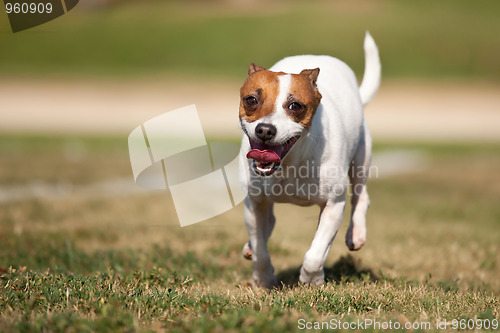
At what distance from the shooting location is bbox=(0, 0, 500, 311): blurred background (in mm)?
8094

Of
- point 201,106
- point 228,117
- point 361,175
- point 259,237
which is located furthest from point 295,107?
point 201,106

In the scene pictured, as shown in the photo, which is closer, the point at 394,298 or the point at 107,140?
the point at 394,298

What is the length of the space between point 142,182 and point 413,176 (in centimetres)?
624

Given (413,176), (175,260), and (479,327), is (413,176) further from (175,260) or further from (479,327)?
(479,327)

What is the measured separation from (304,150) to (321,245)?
81cm

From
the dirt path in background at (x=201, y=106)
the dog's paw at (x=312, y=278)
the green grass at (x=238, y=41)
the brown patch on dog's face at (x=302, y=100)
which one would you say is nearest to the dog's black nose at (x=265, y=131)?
the brown patch on dog's face at (x=302, y=100)

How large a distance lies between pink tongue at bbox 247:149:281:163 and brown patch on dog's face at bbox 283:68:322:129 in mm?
307

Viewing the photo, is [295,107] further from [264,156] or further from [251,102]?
[264,156]

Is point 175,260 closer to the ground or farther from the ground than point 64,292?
closer to the ground

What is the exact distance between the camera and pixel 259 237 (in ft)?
18.2

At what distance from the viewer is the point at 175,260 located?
6.85 metres

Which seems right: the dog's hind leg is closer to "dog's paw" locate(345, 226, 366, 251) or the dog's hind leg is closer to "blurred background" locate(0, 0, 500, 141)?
"dog's paw" locate(345, 226, 366, 251)

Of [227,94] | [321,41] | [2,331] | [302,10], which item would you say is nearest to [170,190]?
[2,331]

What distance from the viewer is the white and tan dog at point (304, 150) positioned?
447cm
